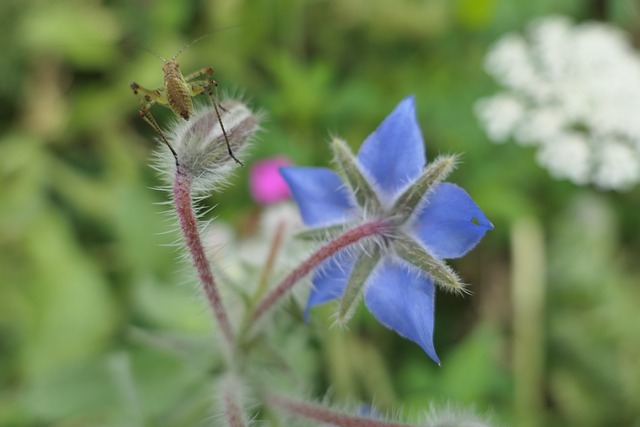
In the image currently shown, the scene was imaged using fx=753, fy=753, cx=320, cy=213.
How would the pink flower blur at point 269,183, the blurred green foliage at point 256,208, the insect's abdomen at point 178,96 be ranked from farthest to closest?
the pink flower blur at point 269,183 < the blurred green foliage at point 256,208 < the insect's abdomen at point 178,96

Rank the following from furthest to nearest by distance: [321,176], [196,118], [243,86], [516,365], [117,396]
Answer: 1. [243,86]
2. [516,365]
3. [117,396]
4. [321,176]
5. [196,118]

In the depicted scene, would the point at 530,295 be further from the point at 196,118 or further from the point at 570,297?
the point at 196,118

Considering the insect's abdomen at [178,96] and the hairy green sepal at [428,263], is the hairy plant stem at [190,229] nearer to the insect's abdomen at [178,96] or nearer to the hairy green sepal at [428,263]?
the insect's abdomen at [178,96]

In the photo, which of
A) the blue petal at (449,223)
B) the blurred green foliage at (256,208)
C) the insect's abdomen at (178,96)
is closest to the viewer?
the blue petal at (449,223)

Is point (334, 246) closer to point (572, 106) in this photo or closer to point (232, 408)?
point (232, 408)

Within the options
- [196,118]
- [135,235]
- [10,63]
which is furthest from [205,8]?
[196,118]

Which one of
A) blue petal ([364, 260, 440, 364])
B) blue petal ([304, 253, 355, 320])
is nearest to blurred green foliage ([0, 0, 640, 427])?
blue petal ([304, 253, 355, 320])

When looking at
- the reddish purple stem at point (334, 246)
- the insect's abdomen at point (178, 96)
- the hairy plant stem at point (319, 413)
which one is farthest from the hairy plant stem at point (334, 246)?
the insect's abdomen at point (178, 96)
